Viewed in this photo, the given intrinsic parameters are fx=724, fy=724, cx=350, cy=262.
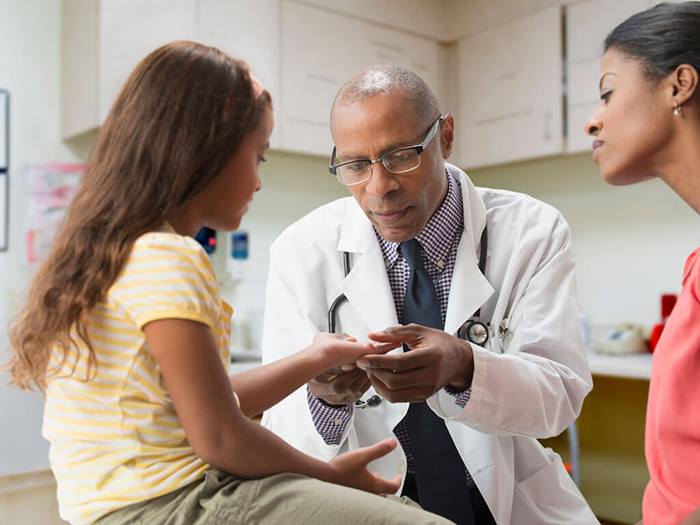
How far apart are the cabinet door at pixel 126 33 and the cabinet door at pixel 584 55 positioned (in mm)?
1763

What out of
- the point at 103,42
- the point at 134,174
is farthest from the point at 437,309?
the point at 103,42

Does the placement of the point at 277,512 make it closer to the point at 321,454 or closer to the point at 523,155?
the point at 321,454

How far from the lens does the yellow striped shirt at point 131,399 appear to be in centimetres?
73

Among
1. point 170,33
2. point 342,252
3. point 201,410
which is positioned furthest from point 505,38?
point 201,410

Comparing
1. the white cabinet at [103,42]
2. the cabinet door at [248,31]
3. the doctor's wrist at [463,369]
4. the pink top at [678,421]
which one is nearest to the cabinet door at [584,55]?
the cabinet door at [248,31]

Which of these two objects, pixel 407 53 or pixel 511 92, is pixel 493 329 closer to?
pixel 511 92

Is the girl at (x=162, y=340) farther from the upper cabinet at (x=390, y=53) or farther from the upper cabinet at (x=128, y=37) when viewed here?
the upper cabinet at (x=390, y=53)

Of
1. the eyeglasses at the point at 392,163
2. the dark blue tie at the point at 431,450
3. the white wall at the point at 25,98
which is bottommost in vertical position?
the dark blue tie at the point at 431,450

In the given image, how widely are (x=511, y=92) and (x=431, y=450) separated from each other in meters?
2.67

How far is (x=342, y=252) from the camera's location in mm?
1510

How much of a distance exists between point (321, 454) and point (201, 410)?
697mm

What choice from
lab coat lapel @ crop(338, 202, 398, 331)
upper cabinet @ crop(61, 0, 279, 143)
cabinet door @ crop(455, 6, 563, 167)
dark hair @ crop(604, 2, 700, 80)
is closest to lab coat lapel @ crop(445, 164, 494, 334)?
lab coat lapel @ crop(338, 202, 398, 331)

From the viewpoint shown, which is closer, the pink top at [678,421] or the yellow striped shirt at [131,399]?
the yellow striped shirt at [131,399]

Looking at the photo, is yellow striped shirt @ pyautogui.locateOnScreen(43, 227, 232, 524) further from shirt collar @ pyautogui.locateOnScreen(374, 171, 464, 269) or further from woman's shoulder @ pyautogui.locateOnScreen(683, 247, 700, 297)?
shirt collar @ pyautogui.locateOnScreen(374, 171, 464, 269)
